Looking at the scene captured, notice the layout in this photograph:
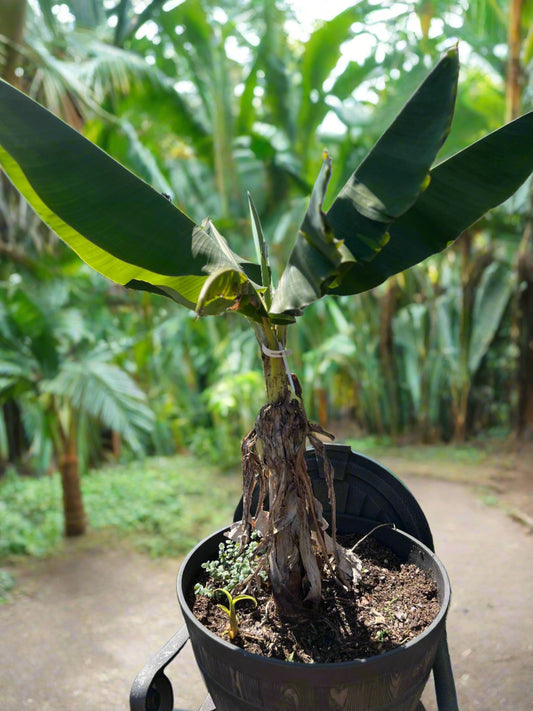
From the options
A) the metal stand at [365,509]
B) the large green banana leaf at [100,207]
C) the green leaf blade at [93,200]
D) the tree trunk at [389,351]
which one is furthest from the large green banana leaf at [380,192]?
the tree trunk at [389,351]

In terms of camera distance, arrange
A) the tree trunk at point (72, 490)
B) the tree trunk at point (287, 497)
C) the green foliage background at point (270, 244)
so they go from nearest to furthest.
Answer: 1. the tree trunk at point (287, 497)
2. the tree trunk at point (72, 490)
3. the green foliage background at point (270, 244)

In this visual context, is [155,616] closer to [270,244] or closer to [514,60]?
[270,244]

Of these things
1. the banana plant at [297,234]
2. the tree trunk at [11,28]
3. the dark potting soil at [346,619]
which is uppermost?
the tree trunk at [11,28]

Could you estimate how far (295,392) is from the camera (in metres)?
1.27

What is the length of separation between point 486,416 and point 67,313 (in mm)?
4372

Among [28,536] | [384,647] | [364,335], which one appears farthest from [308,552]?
[364,335]

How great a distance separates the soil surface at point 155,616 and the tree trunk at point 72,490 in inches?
6.2

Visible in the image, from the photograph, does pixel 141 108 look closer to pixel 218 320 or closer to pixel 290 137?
pixel 290 137

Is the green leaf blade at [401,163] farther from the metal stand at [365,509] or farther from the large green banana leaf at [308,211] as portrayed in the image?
the metal stand at [365,509]

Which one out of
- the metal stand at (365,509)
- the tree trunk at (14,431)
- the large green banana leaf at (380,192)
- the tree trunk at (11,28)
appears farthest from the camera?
the tree trunk at (14,431)

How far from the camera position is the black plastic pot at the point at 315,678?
1032mm

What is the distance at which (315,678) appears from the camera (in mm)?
1030

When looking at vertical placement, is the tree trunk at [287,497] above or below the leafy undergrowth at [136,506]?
above

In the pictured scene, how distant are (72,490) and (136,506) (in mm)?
768
